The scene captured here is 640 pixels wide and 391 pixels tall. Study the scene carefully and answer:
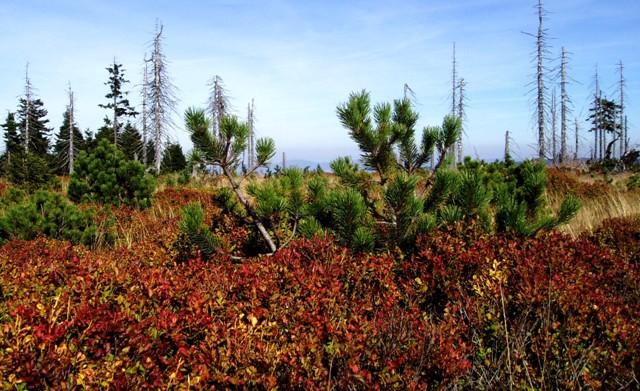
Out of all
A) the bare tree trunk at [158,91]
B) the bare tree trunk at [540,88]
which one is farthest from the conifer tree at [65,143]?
the bare tree trunk at [540,88]

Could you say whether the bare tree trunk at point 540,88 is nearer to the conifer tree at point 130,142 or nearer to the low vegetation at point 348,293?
the low vegetation at point 348,293

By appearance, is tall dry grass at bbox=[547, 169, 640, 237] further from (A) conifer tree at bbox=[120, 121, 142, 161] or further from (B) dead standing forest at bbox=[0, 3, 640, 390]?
(A) conifer tree at bbox=[120, 121, 142, 161]

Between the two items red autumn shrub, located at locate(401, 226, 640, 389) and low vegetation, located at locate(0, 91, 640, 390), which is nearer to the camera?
low vegetation, located at locate(0, 91, 640, 390)

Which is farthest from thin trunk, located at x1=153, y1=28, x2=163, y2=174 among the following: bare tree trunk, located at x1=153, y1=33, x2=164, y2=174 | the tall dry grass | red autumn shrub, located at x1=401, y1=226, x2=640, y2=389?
red autumn shrub, located at x1=401, y1=226, x2=640, y2=389

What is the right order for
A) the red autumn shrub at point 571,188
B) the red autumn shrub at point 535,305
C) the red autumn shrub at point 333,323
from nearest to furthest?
1. the red autumn shrub at point 333,323
2. the red autumn shrub at point 535,305
3. the red autumn shrub at point 571,188

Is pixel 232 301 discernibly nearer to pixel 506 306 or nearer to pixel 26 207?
pixel 506 306

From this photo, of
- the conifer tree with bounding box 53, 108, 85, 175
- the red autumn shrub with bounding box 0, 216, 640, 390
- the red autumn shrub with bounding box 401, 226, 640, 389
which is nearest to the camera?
the red autumn shrub with bounding box 0, 216, 640, 390

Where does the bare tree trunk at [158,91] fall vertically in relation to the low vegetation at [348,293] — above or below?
above

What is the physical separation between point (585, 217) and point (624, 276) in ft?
17.4

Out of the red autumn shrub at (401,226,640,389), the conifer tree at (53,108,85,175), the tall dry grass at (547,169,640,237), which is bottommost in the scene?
the red autumn shrub at (401,226,640,389)

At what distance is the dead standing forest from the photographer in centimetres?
210

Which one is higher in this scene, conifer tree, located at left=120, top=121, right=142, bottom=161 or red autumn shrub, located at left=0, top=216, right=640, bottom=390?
conifer tree, located at left=120, top=121, right=142, bottom=161

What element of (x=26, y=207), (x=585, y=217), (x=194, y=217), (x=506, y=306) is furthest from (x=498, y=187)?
(x=26, y=207)

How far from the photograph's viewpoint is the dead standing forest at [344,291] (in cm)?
210
